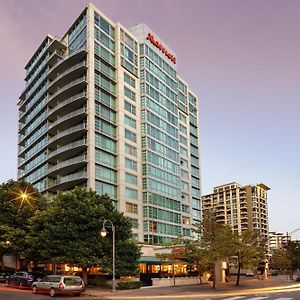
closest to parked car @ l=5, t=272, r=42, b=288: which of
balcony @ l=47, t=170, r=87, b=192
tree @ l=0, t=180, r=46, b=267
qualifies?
tree @ l=0, t=180, r=46, b=267

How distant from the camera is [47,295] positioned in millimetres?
38188

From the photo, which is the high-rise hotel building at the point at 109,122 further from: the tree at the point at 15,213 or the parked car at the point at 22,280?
the parked car at the point at 22,280

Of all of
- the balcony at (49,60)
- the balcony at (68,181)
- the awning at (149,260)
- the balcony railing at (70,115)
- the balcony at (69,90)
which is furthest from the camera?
the balcony at (49,60)

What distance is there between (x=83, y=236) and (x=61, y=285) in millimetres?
10993

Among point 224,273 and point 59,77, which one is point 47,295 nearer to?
point 224,273

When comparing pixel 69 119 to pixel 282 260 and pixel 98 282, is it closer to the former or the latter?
pixel 98 282

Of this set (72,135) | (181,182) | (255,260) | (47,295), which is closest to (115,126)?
(72,135)

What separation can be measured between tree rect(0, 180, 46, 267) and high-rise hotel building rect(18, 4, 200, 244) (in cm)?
1614

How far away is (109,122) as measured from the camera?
8638cm

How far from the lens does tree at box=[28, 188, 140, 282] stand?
153 feet

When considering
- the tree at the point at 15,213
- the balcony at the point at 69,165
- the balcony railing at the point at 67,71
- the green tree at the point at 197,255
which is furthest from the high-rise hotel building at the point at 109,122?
the green tree at the point at 197,255

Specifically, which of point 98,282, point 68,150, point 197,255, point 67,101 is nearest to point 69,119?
point 67,101

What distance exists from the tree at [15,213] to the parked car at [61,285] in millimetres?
19568

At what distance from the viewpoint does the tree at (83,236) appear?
4656 centimetres
